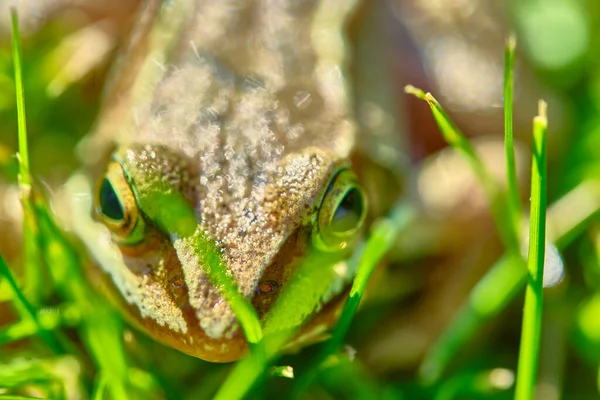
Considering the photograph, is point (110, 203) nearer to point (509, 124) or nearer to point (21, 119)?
point (21, 119)

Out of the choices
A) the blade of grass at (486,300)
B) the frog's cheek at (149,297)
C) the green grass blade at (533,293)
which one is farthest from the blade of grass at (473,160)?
the frog's cheek at (149,297)

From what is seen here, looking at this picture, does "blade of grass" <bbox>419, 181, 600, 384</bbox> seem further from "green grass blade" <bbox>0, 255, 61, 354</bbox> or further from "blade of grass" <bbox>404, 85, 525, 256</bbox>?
"green grass blade" <bbox>0, 255, 61, 354</bbox>

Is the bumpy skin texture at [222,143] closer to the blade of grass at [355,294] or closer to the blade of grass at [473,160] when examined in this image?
the blade of grass at [355,294]

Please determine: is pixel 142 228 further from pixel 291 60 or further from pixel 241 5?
pixel 241 5

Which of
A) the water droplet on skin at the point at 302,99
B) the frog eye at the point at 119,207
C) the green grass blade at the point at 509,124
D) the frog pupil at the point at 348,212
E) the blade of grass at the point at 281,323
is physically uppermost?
the water droplet on skin at the point at 302,99

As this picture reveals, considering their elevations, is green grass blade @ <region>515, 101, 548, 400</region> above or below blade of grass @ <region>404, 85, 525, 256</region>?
below

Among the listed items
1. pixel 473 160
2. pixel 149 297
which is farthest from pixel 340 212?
pixel 149 297

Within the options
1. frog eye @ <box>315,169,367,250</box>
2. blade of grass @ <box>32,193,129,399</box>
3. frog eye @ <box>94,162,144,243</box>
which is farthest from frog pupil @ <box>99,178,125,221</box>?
frog eye @ <box>315,169,367,250</box>
